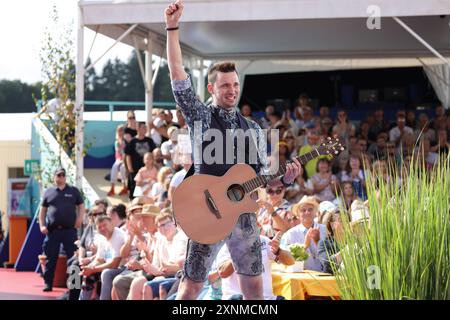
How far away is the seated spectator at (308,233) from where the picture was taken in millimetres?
8695

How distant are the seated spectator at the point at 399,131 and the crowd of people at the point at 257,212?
2 centimetres

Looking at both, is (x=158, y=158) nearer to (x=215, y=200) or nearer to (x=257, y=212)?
(x=257, y=212)

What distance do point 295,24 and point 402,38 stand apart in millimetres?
3177

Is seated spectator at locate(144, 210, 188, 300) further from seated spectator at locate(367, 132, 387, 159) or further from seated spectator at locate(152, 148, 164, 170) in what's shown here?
seated spectator at locate(367, 132, 387, 159)

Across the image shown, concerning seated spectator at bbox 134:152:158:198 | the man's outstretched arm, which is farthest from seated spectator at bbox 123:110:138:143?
the man's outstretched arm

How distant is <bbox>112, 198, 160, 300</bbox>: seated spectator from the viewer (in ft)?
32.8

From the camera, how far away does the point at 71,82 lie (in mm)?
15398

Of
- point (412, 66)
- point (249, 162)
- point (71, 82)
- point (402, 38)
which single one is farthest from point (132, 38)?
point (249, 162)

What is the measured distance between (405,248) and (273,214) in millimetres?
4827

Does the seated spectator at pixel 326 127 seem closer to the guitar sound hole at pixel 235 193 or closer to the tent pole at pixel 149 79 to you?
the tent pole at pixel 149 79

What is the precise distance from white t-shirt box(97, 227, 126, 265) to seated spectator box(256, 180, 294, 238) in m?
1.76

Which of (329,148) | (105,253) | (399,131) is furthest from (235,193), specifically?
(399,131)

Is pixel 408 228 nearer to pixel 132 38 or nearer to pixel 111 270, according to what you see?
pixel 111 270

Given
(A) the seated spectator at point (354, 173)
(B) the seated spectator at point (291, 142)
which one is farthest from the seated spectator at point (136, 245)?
(B) the seated spectator at point (291, 142)
